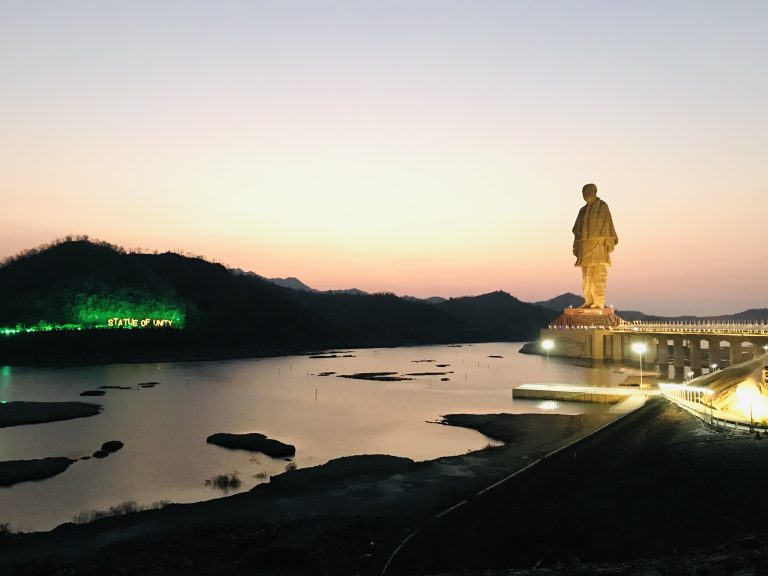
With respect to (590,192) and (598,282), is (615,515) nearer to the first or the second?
(598,282)

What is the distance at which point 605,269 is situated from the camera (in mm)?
110375

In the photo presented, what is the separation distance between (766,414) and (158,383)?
74828 millimetres

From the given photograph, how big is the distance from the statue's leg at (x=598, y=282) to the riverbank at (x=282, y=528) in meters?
84.4

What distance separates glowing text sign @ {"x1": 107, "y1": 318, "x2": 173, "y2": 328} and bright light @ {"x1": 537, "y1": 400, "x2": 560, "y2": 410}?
12266 centimetres

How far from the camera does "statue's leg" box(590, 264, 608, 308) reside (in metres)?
110

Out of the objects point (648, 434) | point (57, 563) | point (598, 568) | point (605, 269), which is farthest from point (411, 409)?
point (605, 269)

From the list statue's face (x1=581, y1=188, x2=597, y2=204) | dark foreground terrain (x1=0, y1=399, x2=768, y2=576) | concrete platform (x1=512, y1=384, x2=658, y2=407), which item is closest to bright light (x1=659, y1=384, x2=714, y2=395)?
dark foreground terrain (x1=0, y1=399, x2=768, y2=576)

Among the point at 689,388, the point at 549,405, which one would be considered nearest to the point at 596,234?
the point at 549,405

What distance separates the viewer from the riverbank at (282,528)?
18.4 m

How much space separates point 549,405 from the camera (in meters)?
55.5

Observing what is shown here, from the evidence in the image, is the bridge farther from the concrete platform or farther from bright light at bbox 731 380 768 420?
bright light at bbox 731 380 768 420

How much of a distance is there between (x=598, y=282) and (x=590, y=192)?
16.1m

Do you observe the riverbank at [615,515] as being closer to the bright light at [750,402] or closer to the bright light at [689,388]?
the bright light at [750,402]

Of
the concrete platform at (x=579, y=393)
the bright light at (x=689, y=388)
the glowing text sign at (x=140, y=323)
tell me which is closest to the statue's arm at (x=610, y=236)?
the concrete platform at (x=579, y=393)
